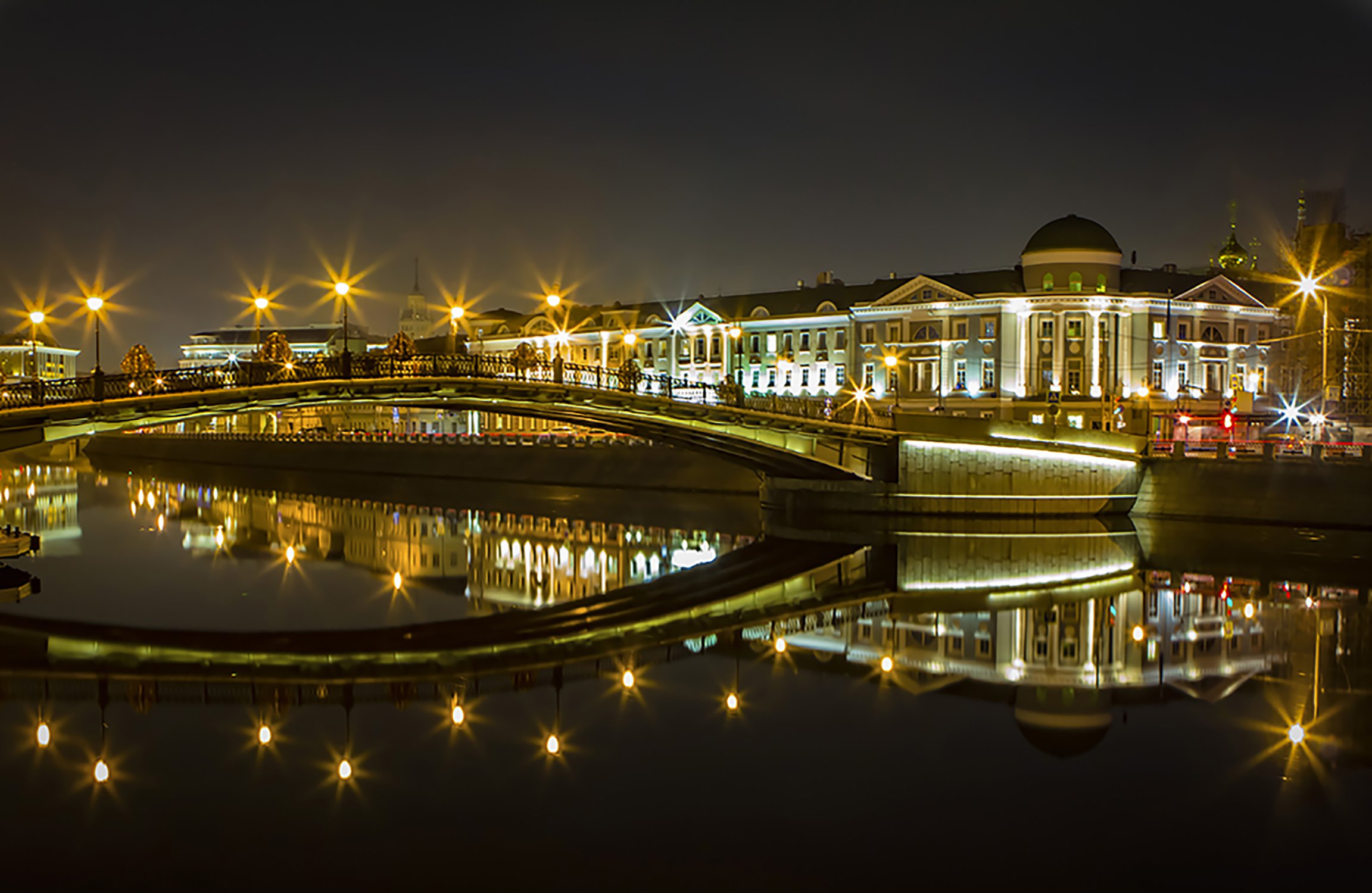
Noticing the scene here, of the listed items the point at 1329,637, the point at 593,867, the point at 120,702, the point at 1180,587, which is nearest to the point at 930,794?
the point at 593,867

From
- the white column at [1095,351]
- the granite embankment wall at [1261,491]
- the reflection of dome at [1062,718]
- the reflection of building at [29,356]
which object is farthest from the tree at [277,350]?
the reflection of building at [29,356]

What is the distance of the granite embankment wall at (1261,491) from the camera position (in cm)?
3669

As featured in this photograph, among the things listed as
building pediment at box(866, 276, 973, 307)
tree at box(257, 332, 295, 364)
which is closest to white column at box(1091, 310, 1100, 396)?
building pediment at box(866, 276, 973, 307)

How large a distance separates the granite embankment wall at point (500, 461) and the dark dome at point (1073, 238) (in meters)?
31.9

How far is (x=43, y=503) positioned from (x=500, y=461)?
2199 cm

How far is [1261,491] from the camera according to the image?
127 feet

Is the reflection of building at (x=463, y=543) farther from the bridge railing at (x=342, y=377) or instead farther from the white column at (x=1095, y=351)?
the white column at (x=1095, y=351)

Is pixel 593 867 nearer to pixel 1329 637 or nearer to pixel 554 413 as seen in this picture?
pixel 1329 637

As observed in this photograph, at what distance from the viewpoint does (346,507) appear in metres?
49.5

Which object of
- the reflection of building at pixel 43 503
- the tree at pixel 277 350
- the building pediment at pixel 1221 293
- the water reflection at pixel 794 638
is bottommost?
the reflection of building at pixel 43 503

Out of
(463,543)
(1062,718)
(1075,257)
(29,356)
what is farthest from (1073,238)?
(29,356)

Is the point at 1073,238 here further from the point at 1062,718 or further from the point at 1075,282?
the point at 1062,718

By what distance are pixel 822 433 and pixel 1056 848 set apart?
30.1 meters

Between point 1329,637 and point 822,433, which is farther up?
point 822,433
